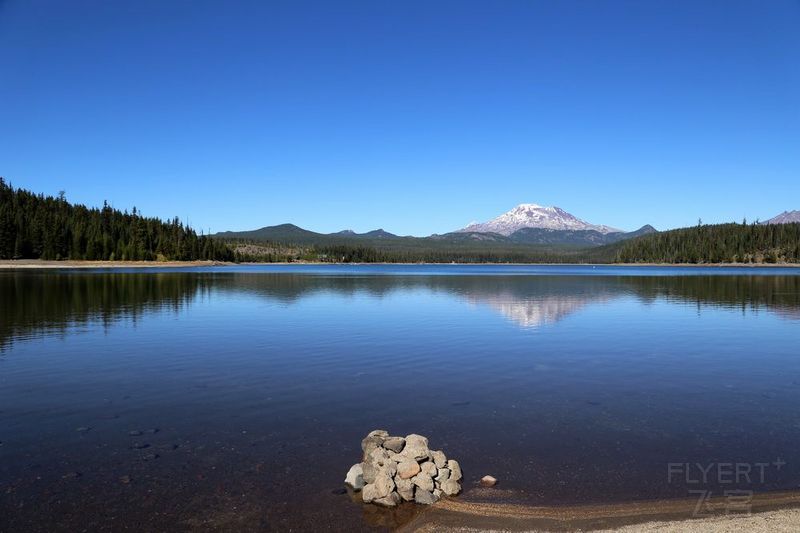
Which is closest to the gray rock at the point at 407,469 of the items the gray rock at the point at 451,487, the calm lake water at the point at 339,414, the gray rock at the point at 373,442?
the gray rock at the point at 451,487

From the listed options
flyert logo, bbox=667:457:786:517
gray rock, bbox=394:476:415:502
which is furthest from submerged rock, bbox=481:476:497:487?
flyert logo, bbox=667:457:786:517

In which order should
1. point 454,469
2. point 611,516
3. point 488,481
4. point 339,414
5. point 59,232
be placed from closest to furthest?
point 611,516 < point 488,481 < point 454,469 < point 339,414 < point 59,232

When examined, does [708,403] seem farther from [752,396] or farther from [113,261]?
[113,261]

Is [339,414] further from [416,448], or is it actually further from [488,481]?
[488,481]

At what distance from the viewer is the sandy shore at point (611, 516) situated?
9.92 metres

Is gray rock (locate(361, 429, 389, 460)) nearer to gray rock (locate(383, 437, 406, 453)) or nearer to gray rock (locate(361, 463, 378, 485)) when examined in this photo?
gray rock (locate(383, 437, 406, 453))

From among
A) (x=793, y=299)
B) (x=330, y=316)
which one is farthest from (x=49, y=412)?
(x=793, y=299)

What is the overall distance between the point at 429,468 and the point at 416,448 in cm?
49

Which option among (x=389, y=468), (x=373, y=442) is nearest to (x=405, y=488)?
(x=389, y=468)

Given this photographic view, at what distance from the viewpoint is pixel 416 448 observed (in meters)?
11.9

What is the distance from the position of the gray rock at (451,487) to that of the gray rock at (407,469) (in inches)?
24.6

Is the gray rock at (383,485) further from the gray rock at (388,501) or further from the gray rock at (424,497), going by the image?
the gray rock at (424,497)

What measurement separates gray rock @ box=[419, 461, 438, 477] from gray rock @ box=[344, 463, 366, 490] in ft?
4.17

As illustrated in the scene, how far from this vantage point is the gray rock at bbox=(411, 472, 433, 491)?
37.0 feet
